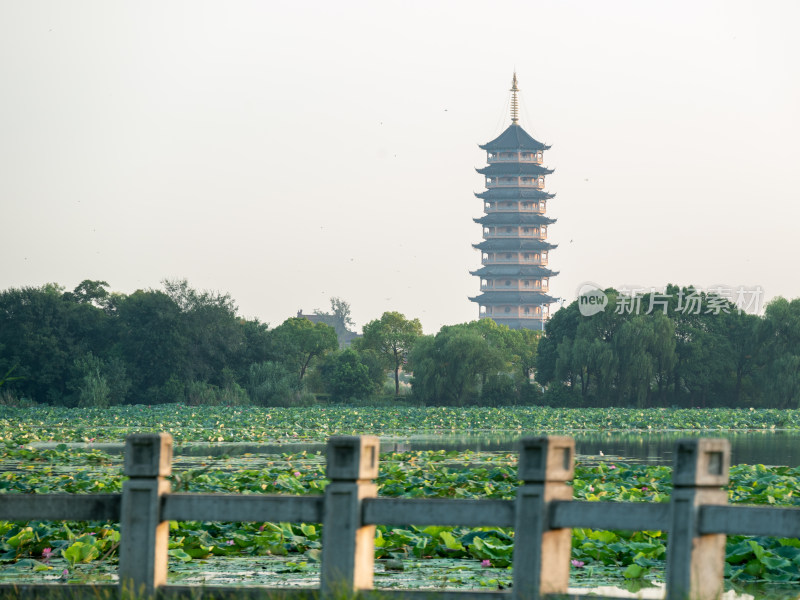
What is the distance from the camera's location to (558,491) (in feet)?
15.2

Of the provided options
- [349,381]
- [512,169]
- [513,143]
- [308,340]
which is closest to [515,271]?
[512,169]

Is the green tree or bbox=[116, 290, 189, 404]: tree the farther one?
bbox=[116, 290, 189, 404]: tree

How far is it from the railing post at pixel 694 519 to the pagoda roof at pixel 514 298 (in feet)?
308

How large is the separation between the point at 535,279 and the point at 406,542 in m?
92.0

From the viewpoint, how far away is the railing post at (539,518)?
456 centimetres

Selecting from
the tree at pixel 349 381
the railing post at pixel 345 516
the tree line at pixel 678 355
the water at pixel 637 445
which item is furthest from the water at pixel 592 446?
the tree at pixel 349 381

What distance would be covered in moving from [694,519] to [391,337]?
6871 centimetres

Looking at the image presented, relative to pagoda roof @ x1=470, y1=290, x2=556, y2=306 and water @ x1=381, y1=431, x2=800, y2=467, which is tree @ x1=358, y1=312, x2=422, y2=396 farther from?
water @ x1=381, y1=431, x2=800, y2=467

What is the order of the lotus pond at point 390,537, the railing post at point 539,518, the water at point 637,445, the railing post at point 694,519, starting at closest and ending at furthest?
the railing post at point 694,519 < the railing post at point 539,518 < the lotus pond at point 390,537 < the water at point 637,445

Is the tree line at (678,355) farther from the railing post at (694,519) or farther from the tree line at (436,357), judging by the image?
the railing post at (694,519)

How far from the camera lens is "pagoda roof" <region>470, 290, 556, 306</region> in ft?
321

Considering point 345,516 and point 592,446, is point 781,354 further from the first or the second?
point 345,516

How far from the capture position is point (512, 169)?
99.5m

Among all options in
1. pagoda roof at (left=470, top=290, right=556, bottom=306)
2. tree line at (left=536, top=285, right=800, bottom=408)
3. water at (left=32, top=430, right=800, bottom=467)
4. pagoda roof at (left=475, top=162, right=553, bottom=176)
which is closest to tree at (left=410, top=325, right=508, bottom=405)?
tree line at (left=536, top=285, right=800, bottom=408)
